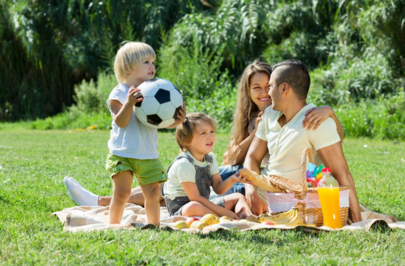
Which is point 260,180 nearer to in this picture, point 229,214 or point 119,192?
point 229,214

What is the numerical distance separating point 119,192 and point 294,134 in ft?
4.36

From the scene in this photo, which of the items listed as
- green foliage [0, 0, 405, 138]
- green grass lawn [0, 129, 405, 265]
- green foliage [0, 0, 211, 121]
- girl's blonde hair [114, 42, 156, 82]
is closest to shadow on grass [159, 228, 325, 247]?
green grass lawn [0, 129, 405, 265]

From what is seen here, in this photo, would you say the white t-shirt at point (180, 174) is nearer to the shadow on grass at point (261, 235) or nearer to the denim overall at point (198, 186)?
the denim overall at point (198, 186)

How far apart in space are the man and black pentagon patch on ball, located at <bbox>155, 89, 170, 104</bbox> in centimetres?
81

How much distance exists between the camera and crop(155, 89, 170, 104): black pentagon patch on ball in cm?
358

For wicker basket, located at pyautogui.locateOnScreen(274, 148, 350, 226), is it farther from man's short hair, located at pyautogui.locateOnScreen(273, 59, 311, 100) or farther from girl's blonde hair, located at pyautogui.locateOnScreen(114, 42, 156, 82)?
girl's blonde hair, located at pyautogui.locateOnScreen(114, 42, 156, 82)

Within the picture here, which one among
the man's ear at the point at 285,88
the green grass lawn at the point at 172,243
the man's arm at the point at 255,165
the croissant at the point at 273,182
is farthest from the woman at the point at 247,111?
the green grass lawn at the point at 172,243

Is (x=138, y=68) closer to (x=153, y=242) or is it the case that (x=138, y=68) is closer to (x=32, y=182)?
(x=153, y=242)

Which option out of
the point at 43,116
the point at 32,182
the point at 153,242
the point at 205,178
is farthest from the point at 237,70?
the point at 153,242

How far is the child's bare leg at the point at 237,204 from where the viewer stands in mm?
4124

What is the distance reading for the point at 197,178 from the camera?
420cm

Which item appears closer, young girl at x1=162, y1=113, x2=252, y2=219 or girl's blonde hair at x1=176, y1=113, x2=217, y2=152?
young girl at x1=162, y1=113, x2=252, y2=219

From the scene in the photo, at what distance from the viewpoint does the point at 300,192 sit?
3551mm

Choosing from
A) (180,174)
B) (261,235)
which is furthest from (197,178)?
(261,235)
